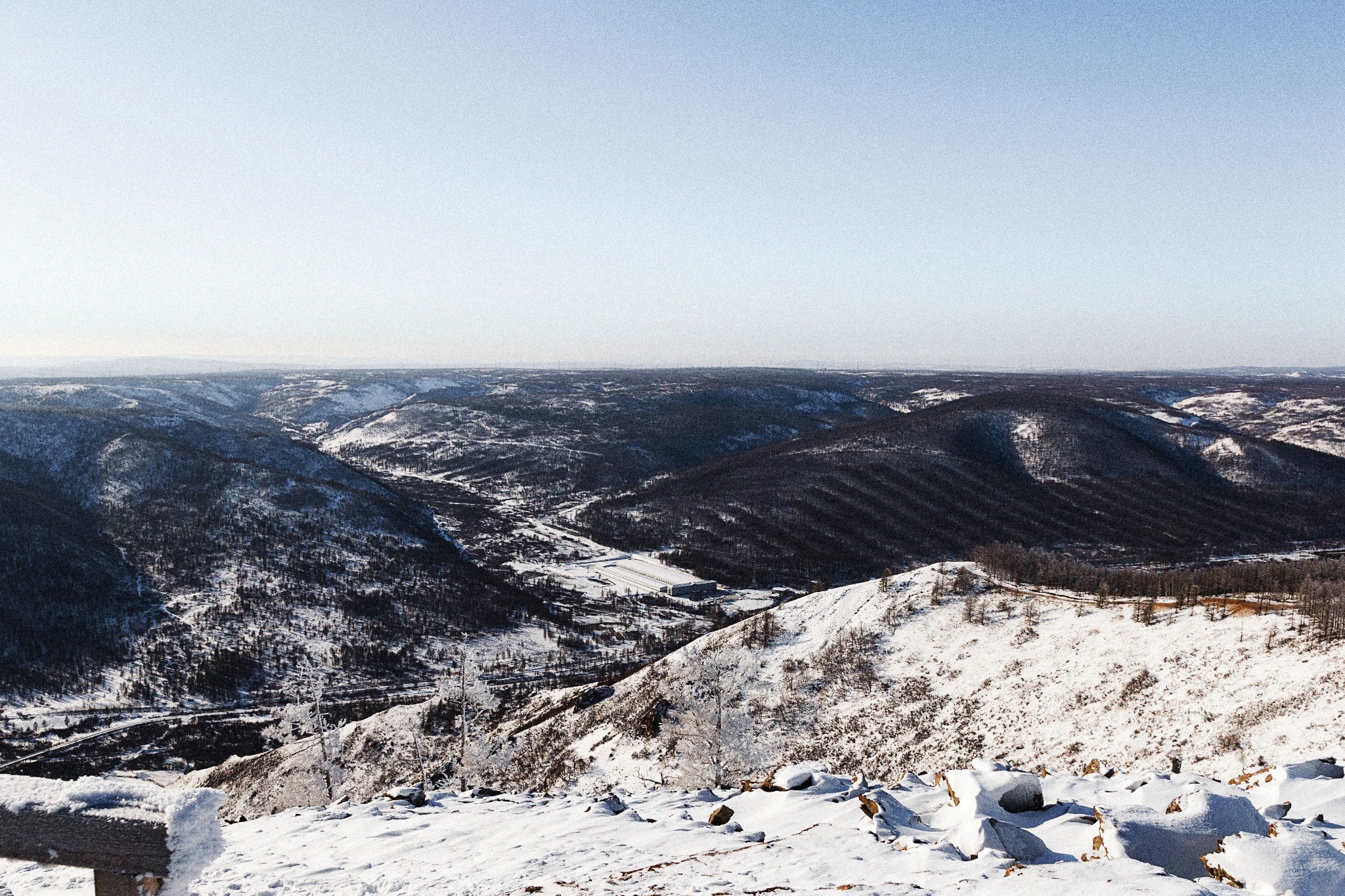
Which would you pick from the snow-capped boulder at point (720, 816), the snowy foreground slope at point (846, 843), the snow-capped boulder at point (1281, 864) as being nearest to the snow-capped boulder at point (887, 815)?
the snowy foreground slope at point (846, 843)

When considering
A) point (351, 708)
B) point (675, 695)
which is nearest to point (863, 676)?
point (675, 695)

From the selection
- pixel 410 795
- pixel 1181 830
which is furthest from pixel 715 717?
pixel 1181 830

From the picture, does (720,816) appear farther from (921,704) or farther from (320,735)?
(320,735)

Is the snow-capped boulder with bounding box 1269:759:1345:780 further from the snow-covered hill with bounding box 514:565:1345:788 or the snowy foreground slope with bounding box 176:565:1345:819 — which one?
the snow-covered hill with bounding box 514:565:1345:788

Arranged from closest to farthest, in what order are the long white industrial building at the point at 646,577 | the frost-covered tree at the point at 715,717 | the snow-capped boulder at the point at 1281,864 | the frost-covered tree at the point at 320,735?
1. the snow-capped boulder at the point at 1281,864
2. the frost-covered tree at the point at 715,717
3. the frost-covered tree at the point at 320,735
4. the long white industrial building at the point at 646,577

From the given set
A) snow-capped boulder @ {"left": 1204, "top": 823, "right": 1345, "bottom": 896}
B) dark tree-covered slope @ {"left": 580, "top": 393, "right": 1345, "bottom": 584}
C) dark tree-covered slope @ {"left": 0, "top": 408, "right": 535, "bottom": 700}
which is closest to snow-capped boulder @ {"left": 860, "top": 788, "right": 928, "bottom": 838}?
snow-capped boulder @ {"left": 1204, "top": 823, "right": 1345, "bottom": 896}

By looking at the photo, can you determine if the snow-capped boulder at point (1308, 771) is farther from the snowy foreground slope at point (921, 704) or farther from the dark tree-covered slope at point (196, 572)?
the dark tree-covered slope at point (196, 572)
